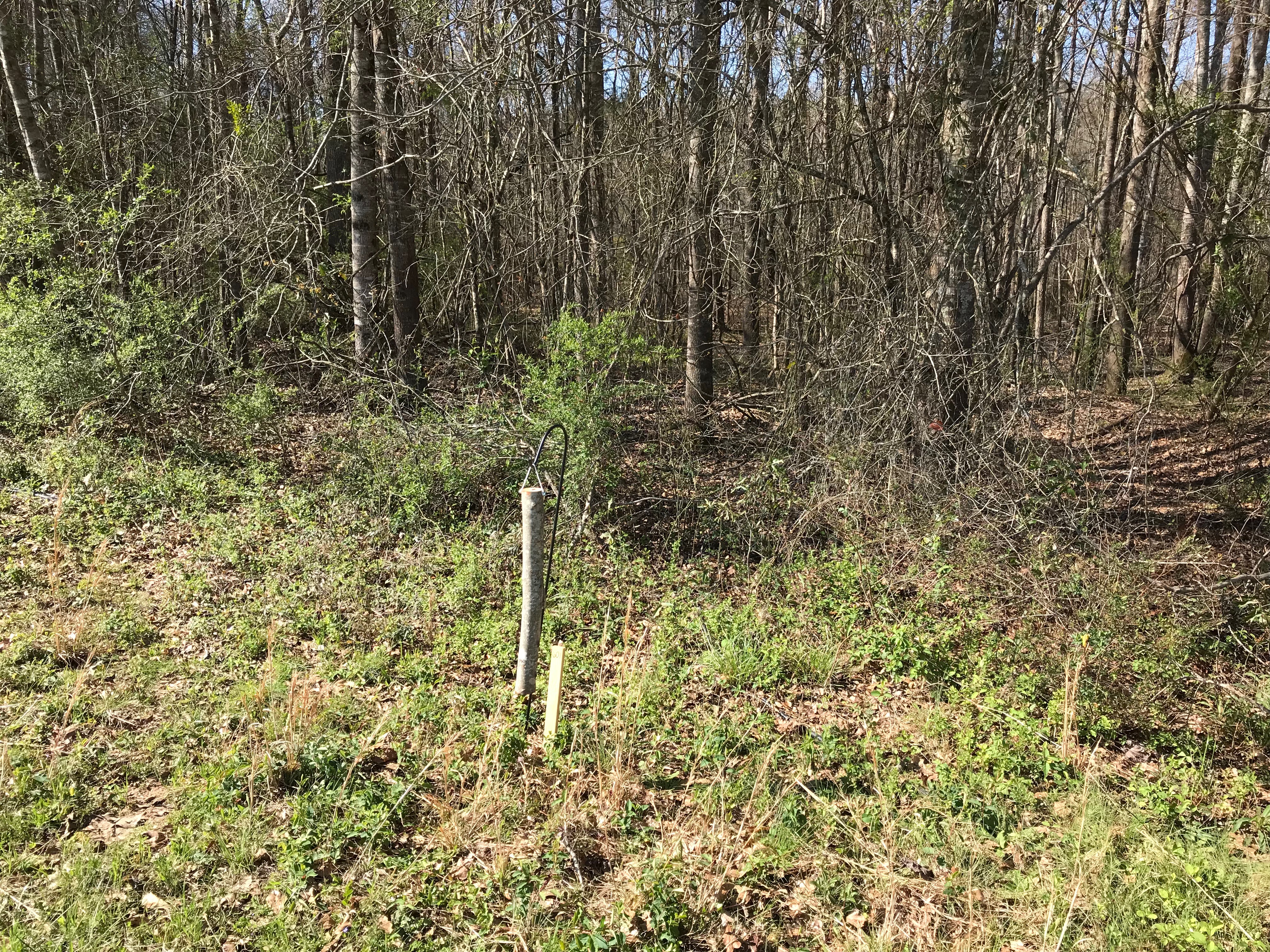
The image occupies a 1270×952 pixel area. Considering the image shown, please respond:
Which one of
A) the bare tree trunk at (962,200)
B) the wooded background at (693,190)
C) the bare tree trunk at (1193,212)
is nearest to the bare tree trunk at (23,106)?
the wooded background at (693,190)

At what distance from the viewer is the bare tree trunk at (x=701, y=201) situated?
6.69 m

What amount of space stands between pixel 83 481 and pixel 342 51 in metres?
5.54

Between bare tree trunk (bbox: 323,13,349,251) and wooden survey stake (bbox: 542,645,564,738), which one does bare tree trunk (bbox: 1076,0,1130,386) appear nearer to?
wooden survey stake (bbox: 542,645,564,738)

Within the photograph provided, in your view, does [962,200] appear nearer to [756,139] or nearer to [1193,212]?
[756,139]

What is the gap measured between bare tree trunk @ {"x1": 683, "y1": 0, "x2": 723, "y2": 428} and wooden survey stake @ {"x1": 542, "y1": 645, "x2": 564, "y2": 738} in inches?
159

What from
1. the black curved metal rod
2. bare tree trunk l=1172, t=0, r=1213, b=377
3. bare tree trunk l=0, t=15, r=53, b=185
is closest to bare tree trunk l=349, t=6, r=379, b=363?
the black curved metal rod

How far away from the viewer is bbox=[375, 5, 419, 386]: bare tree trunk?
8336mm

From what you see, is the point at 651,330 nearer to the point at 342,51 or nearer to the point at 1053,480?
the point at 1053,480

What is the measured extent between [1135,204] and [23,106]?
13864 millimetres

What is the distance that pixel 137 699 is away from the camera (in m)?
4.24

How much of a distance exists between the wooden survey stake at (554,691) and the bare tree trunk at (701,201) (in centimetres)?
403

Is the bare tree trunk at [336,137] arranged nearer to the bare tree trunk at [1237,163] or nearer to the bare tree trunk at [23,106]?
the bare tree trunk at [23,106]

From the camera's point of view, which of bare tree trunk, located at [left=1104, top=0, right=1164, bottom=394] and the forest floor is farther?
bare tree trunk, located at [left=1104, top=0, right=1164, bottom=394]

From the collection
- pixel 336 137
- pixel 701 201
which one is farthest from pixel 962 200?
pixel 336 137
